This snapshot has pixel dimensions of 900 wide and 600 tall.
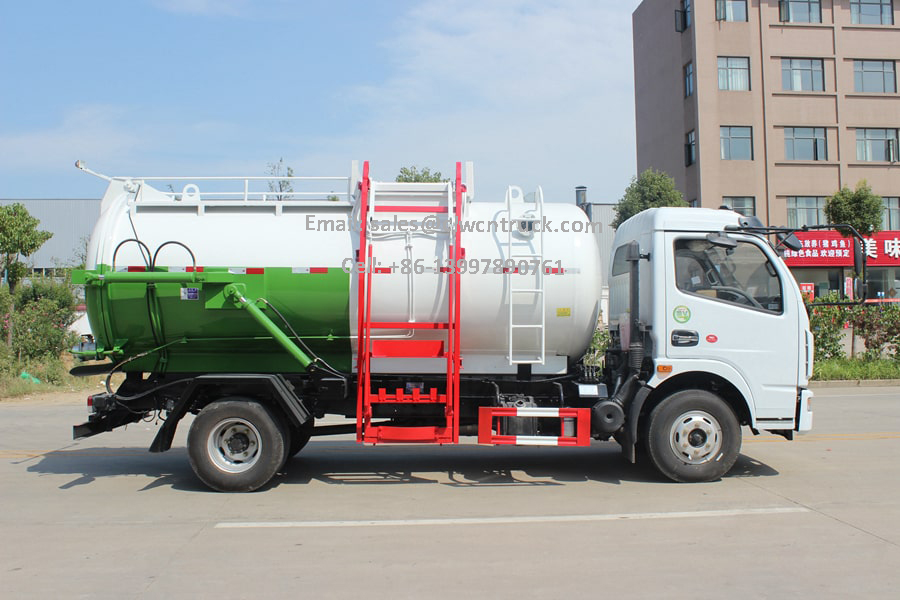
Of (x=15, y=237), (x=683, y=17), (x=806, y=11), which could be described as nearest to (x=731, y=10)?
(x=683, y=17)

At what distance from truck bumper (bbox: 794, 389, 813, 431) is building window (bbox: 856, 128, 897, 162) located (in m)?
34.7

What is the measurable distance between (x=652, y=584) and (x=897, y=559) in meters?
1.91

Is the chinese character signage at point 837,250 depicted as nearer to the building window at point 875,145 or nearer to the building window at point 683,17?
the building window at point 875,145

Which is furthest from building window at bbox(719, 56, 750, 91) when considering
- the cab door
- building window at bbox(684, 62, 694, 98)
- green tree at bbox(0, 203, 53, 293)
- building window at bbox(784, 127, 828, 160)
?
the cab door

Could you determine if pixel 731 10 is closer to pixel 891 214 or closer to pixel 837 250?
pixel 837 250

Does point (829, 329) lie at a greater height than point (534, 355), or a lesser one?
greater

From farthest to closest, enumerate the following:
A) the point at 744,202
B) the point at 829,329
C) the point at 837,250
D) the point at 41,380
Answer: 1. the point at 744,202
2. the point at 837,250
3. the point at 829,329
4. the point at 41,380

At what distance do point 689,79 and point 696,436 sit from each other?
1320 inches

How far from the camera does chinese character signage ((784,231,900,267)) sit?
34.8 meters

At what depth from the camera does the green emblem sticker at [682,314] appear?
7355 mm

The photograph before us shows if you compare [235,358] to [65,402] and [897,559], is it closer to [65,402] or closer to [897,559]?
[897,559]

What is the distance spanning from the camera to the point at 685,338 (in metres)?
7.33

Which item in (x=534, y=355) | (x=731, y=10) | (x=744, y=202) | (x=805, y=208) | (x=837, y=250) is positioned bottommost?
(x=534, y=355)

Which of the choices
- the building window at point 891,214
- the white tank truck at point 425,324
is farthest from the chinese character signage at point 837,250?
the white tank truck at point 425,324
